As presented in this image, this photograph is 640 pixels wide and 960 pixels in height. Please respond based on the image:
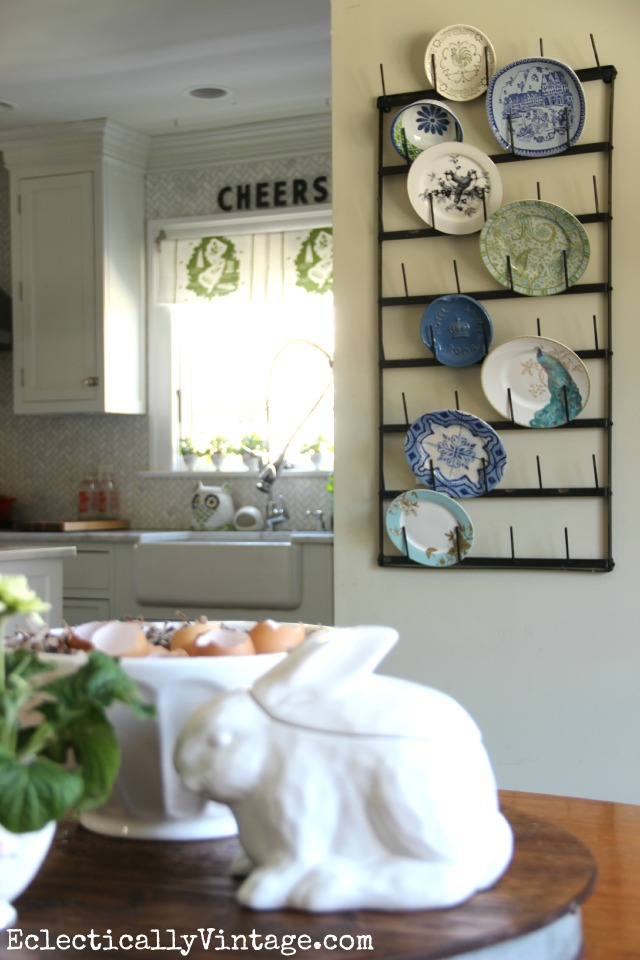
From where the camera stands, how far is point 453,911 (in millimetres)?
654

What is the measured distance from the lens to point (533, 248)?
7.52 feet

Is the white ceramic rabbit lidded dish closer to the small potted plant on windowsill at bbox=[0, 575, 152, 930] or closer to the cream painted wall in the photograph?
the small potted plant on windowsill at bbox=[0, 575, 152, 930]

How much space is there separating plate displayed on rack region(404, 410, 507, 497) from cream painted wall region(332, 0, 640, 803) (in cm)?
13

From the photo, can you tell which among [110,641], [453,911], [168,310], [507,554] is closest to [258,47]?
[168,310]

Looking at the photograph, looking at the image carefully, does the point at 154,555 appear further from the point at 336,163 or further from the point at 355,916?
the point at 355,916

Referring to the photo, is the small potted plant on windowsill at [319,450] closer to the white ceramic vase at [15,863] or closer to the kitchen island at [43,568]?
the kitchen island at [43,568]

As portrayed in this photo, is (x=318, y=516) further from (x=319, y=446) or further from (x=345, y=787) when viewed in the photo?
(x=345, y=787)

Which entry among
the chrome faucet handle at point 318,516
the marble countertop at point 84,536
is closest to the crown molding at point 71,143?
the marble countertop at point 84,536

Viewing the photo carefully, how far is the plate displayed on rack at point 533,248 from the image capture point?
226 cm

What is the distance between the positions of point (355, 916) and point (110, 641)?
0.32 metres

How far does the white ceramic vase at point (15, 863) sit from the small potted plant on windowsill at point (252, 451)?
417 cm

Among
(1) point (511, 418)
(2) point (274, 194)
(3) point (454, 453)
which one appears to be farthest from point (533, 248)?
(2) point (274, 194)

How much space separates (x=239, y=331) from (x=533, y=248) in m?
2.90

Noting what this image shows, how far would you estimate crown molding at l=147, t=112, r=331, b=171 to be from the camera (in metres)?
4.79
